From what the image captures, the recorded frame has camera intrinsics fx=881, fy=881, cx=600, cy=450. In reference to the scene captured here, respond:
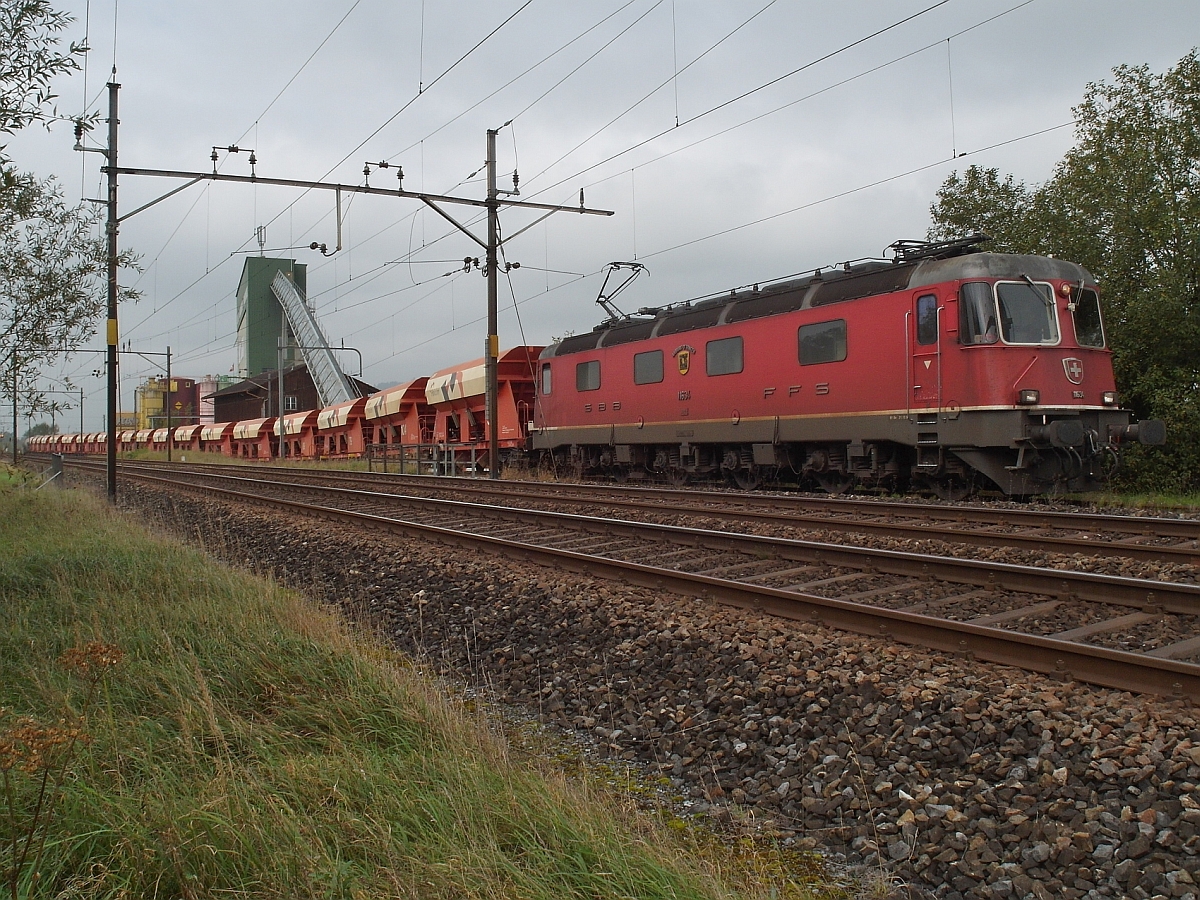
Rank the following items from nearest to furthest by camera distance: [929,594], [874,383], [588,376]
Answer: [929,594] → [874,383] → [588,376]

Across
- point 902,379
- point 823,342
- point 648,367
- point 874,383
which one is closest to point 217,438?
point 648,367

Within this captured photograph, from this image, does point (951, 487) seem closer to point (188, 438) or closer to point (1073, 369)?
point (1073, 369)

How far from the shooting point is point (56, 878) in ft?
8.72

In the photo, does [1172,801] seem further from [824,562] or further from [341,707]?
[824,562]

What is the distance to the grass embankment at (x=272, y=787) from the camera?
106 inches

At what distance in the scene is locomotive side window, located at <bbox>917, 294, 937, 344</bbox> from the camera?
1273 centimetres

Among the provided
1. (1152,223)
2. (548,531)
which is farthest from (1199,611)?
(1152,223)

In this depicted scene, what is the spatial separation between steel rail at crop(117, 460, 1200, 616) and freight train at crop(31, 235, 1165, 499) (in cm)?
540

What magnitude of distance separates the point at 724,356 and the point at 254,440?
41.1 metres

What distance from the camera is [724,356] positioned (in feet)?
54.3

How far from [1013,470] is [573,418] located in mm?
11342

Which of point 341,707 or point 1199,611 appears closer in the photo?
point 341,707

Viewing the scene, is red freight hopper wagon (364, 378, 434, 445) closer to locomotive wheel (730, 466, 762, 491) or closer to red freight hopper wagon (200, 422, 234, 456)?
locomotive wheel (730, 466, 762, 491)

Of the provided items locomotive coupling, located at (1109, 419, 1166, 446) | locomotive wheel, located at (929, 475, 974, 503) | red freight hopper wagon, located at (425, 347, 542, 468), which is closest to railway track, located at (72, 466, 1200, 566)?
locomotive wheel, located at (929, 475, 974, 503)
